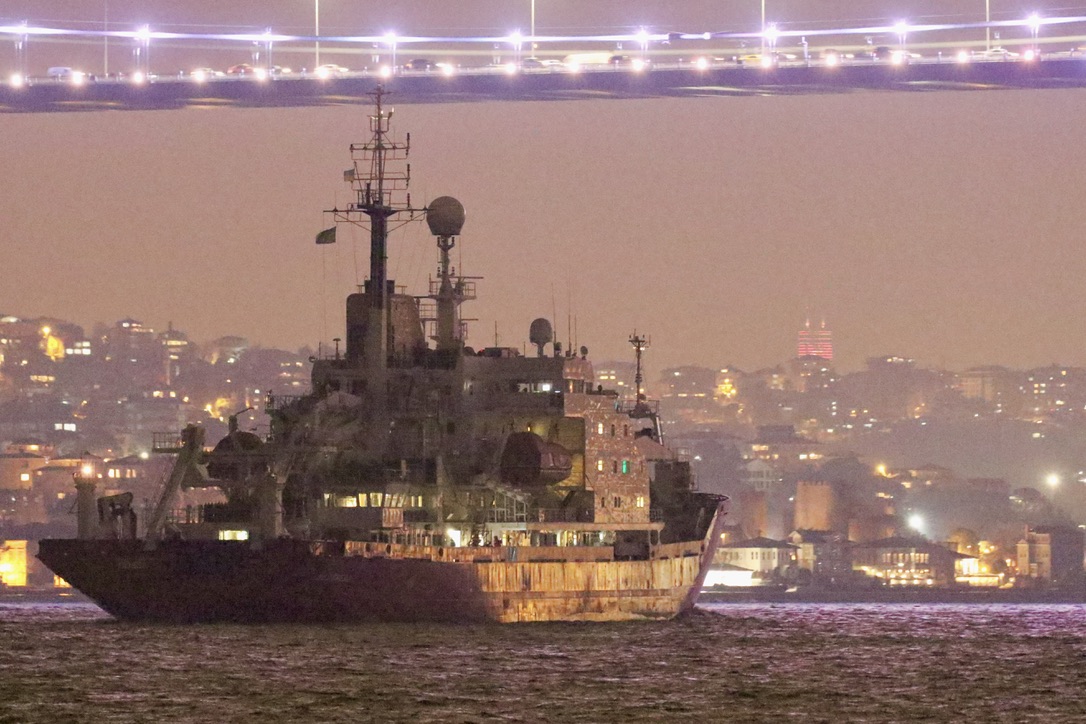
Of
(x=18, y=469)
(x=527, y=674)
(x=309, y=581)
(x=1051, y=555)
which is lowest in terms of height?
(x=527, y=674)

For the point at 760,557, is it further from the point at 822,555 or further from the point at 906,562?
the point at 906,562

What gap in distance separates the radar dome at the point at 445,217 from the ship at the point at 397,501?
4.39 feet

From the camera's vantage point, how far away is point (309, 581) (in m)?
57.3

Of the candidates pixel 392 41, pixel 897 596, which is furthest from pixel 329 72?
pixel 897 596

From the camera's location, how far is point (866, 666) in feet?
178

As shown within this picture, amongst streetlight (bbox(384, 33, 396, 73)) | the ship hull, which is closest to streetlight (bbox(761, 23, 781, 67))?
streetlight (bbox(384, 33, 396, 73))

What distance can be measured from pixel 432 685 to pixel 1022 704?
33.0 ft

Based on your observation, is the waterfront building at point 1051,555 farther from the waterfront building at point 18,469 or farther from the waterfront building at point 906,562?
the waterfront building at point 18,469

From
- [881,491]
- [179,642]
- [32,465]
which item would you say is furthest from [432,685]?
[881,491]

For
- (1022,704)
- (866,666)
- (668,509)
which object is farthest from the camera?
(668,509)

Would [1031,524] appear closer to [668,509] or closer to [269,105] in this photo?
[269,105]

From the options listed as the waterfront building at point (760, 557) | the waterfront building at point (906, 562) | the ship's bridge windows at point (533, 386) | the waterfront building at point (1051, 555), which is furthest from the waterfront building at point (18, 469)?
the ship's bridge windows at point (533, 386)

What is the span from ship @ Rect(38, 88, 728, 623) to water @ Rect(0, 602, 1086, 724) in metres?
0.81

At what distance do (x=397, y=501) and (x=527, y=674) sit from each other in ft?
31.9
